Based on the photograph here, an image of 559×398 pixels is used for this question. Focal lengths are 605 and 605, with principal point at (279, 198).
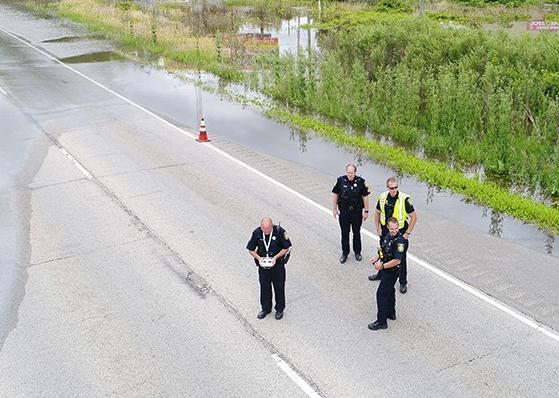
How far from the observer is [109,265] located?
10.1m

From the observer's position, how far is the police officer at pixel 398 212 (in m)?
8.91

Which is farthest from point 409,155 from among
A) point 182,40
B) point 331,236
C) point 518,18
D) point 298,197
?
point 518,18

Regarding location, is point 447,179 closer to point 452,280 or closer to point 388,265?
point 452,280

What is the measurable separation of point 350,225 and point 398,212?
124 cm

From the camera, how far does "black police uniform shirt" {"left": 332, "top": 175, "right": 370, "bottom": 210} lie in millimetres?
9500

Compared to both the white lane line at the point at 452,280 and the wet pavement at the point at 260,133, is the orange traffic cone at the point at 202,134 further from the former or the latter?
the wet pavement at the point at 260,133

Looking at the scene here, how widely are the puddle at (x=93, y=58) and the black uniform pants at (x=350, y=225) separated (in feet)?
77.0

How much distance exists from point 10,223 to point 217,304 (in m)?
5.41

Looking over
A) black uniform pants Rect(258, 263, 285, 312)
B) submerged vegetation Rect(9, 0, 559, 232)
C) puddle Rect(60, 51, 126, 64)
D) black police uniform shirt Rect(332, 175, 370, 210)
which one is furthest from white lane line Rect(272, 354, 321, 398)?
puddle Rect(60, 51, 126, 64)

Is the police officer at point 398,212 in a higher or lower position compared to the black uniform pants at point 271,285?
higher

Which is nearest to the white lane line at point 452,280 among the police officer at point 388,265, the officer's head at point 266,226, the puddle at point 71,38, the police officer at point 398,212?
the police officer at point 398,212

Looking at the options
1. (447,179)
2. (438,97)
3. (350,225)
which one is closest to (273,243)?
(350,225)

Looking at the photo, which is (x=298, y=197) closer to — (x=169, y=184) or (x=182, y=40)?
(x=169, y=184)

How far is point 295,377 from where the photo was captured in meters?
7.20
